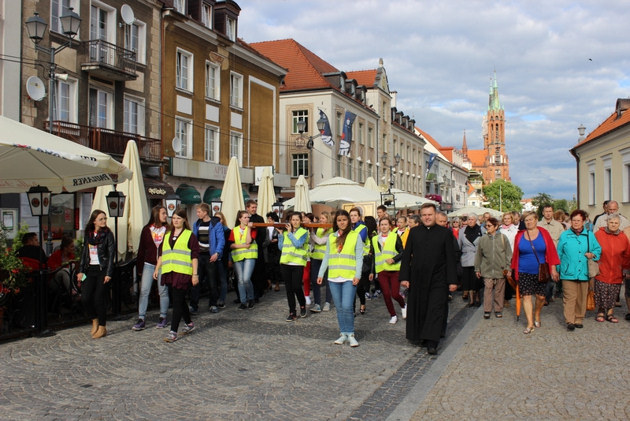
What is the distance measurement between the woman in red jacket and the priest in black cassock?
3616 mm

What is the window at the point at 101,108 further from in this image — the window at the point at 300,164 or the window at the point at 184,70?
the window at the point at 300,164

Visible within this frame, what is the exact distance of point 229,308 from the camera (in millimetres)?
11445

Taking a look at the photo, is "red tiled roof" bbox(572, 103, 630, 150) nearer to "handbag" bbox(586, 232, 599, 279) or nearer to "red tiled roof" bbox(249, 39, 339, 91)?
"handbag" bbox(586, 232, 599, 279)

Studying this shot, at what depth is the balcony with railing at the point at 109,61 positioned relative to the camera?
827 inches

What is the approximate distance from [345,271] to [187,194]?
760 inches

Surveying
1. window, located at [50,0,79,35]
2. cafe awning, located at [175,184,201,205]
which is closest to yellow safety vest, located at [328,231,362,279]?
window, located at [50,0,79,35]

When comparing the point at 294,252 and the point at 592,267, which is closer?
the point at 592,267

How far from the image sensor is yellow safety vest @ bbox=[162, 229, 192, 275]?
27.9 ft

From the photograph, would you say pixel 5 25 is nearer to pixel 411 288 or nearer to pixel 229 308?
pixel 229 308

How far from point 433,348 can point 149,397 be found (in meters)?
3.73

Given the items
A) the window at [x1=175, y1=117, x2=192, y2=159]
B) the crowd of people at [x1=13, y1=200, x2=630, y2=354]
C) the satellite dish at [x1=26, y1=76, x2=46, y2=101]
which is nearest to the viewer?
the crowd of people at [x1=13, y1=200, x2=630, y2=354]

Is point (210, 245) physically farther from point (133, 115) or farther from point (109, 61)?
point (133, 115)

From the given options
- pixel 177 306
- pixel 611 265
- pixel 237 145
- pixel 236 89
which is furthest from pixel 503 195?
pixel 177 306

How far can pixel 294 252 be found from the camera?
33.4ft
